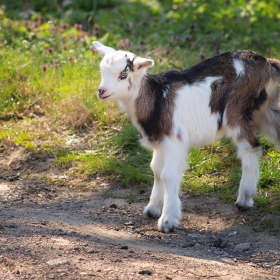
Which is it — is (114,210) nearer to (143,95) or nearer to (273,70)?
(143,95)

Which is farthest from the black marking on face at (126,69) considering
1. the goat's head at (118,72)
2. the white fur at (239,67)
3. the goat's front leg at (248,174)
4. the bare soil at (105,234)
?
the bare soil at (105,234)

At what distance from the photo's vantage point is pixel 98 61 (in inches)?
336

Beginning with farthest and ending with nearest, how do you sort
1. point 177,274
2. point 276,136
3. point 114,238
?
1. point 276,136
2. point 114,238
3. point 177,274

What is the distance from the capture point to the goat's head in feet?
17.3

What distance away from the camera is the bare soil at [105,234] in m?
4.42

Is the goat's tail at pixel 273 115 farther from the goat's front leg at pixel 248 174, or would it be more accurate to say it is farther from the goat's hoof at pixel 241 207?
the goat's hoof at pixel 241 207

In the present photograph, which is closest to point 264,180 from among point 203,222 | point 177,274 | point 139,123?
point 203,222

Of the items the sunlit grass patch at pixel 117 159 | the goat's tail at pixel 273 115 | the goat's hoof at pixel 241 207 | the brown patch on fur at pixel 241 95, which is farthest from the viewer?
the sunlit grass patch at pixel 117 159

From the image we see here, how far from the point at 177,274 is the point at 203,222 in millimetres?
1390

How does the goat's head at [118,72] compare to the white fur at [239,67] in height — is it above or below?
below

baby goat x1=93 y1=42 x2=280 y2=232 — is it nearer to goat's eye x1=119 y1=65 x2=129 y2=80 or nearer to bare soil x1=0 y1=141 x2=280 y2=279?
goat's eye x1=119 y1=65 x2=129 y2=80

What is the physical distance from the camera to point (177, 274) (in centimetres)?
438

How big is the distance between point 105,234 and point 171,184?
2.34 feet

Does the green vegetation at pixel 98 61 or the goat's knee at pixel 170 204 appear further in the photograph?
the green vegetation at pixel 98 61
